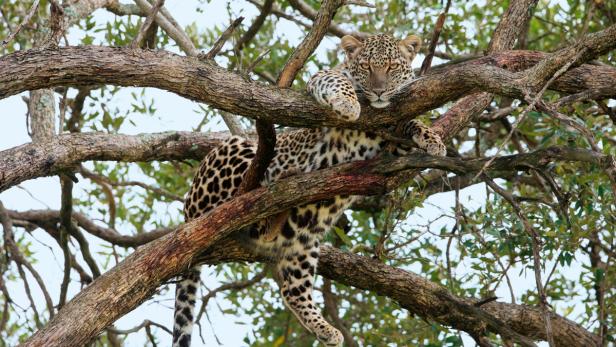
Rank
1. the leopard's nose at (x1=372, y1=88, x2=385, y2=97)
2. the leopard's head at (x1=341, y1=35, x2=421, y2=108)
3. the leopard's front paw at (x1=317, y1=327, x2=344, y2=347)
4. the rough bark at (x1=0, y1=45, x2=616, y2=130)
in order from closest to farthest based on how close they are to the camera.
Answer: the rough bark at (x1=0, y1=45, x2=616, y2=130) < the leopard's nose at (x1=372, y1=88, x2=385, y2=97) < the leopard's head at (x1=341, y1=35, x2=421, y2=108) < the leopard's front paw at (x1=317, y1=327, x2=344, y2=347)

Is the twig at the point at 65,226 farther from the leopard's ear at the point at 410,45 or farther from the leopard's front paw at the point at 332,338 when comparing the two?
the leopard's ear at the point at 410,45

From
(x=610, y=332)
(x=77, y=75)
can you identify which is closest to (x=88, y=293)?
(x=77, y=75)

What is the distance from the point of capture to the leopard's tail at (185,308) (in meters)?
6.40

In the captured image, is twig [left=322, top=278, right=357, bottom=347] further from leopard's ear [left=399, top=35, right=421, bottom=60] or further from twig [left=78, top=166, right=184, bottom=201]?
leopard's ear [left=399, top=35, right=421, bottom=60]

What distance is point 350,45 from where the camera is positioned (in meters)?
6.63

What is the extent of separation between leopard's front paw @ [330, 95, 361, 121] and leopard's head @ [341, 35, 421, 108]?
532 mm

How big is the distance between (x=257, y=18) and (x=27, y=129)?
2.23 m

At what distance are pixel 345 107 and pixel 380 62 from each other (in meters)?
1.22

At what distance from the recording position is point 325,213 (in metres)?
6.07

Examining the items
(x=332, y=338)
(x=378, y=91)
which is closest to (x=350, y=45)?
(x=378, y=91)

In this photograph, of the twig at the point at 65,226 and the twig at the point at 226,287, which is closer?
the twig at the point at 65,226

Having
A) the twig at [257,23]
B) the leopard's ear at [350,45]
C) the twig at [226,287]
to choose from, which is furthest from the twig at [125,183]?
the leopard's ear at [350,45]

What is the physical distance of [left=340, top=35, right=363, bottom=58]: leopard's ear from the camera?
21.7ft

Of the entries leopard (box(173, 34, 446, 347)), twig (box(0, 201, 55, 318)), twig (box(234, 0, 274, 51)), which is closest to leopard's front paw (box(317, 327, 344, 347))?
leopard (box(173, 34, 446, 347))
